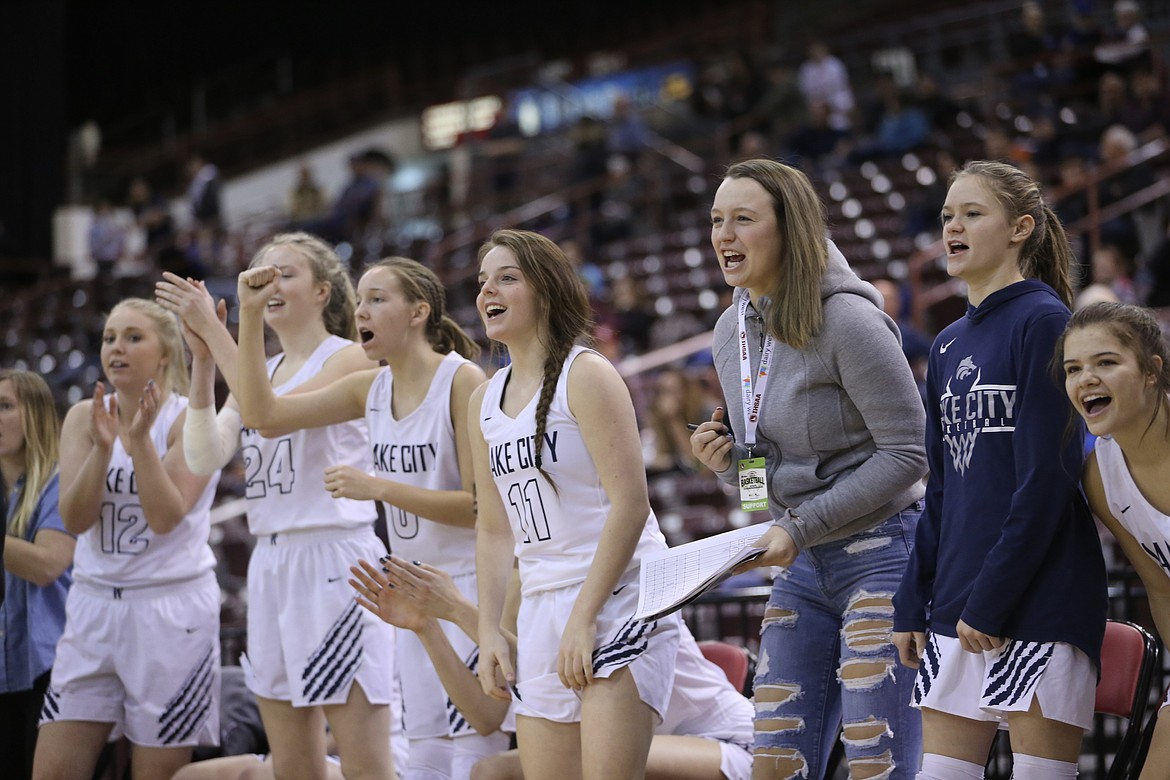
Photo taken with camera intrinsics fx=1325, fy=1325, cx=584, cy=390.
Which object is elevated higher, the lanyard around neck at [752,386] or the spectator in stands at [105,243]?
the spectator in stands at [105,243]

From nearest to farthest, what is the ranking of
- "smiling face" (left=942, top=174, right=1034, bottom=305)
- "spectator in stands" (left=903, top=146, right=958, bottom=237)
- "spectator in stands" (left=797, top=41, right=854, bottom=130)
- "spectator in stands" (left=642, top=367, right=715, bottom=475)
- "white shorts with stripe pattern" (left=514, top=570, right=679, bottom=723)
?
"smiling face" (left=942, top=174, right=1034, bottom=305) → "white shorts with stripe pattern" (left=514, top=570, right=679, bottom=723) → "spectator in stands" (left=642, top=367, right=715, bottom=475) → "spectator in stands" (left=903, top=146, right=958, bottom=237) → "spectator in stands" (left=797, top=41, right=854, bottom=130)

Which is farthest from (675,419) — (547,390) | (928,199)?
(547,390)

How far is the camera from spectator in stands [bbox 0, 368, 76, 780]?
4.41 metres

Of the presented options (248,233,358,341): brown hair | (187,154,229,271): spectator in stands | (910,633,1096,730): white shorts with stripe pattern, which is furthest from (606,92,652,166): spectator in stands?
(910,633,1096,730): white shorts with stripe pattern

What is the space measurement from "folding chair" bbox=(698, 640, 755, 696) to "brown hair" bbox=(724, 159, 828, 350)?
1328 mm

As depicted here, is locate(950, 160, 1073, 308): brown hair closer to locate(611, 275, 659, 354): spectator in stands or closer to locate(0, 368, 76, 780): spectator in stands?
locate(0, 368, 76, 780): spectator in stands

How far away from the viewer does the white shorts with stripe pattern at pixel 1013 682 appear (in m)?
2.59

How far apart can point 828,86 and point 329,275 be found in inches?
450

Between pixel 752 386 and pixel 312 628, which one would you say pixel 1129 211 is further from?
pixel 312 628

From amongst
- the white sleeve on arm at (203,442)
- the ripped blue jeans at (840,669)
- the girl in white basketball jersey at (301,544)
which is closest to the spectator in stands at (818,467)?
the ripped blue jeans at (840,669)

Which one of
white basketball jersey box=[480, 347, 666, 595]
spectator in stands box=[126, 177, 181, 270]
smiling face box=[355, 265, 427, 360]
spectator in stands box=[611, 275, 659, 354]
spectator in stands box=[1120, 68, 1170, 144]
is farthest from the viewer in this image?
spectator in stands box=[126, 177, 181, 270]

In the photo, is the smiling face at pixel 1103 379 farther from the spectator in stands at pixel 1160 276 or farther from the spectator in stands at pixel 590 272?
the spectator in stands at pixel 590 272

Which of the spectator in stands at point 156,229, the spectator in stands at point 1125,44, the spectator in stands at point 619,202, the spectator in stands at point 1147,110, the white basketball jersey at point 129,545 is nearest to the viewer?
the white basketball jersey at point 129,545

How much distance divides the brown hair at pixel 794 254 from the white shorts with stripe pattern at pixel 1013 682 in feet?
2.49
